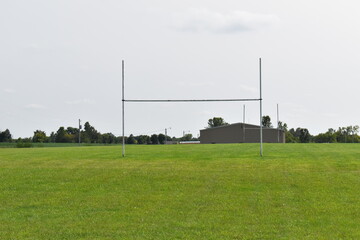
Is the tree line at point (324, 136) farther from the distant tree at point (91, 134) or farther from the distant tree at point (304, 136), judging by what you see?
the distant tree at point (91, 134)

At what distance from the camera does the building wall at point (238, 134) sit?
84938mm

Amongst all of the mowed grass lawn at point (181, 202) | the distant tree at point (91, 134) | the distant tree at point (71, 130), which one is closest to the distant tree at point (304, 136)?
the distant tree at point (91, 134)

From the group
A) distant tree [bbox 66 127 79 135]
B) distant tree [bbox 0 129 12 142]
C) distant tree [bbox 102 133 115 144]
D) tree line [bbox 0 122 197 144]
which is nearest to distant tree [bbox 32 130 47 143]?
tree line [bbox 0 122 197 144]

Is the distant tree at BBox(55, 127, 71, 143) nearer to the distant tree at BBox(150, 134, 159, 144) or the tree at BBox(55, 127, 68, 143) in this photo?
the tree at BBox(55, 127, 68, 143)

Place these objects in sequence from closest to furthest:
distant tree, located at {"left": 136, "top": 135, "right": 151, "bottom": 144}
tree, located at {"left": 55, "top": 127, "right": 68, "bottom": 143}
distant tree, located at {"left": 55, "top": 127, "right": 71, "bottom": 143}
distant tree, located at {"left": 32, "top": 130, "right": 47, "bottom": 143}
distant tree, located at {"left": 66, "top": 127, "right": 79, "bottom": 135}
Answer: distant tree, located at {"left": 136, "top": 135, "right": 151, "bottom": 144}, distant tree, located at {"left": 32, "top": 130, "right": 47, "bottom": 143}, distant tree, located at {"left": 55, "top": 127, "right": 71, "bottom": 143}, tree, located at {"left": 55, "top": 127, "right": 68, "bottom": 143}, distant tree, located at {"left": 66, "top": 127, "right": 79, "bottom": 135}

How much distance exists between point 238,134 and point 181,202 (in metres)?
76.4

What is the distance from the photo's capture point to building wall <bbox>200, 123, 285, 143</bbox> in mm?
84938

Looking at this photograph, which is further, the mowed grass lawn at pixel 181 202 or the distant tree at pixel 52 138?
the distant tree at pixel 52 138

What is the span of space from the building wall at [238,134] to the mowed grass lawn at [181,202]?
65.7 m

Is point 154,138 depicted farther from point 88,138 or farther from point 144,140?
point 88,138

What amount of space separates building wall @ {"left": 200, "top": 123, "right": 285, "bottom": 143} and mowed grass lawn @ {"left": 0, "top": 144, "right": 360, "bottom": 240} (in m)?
65.7

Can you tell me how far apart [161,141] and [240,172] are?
91437 millimetres

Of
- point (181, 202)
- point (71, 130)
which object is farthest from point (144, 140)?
point (181, 202)

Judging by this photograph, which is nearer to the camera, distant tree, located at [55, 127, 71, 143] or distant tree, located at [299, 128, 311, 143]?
distant tree, located at [299, 128, 311, 143]
